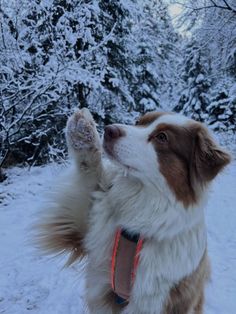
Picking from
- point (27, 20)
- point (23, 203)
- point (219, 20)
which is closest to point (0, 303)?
point (23, 203)

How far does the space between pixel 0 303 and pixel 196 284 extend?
2066mm

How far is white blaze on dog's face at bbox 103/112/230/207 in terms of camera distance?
2.30 metres

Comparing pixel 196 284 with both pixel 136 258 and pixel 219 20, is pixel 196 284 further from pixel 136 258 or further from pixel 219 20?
pixel 219 20

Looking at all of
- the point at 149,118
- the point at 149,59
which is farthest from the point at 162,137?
the point at 149,59

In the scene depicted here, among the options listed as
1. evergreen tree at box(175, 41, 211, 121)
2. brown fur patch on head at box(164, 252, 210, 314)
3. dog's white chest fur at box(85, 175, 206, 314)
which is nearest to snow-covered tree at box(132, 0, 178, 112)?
evergreen tree at box(175, 41, 211, 121)

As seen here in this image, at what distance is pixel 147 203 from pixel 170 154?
1.12 ft

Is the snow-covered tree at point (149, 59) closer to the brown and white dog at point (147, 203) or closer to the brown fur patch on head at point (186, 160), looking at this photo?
the brown and white dog at point (147, 203)

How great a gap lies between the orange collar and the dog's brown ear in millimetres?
583

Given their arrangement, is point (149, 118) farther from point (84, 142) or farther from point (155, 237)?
point (155, 237)

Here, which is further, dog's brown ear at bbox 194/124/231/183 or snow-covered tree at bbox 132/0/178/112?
snow-covered tree at bbox 132/0/178/112

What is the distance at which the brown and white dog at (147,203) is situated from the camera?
236 centimetres

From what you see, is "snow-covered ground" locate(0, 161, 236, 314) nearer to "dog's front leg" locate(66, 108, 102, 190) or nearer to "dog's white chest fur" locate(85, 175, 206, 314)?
"dog's white chest fur" locate(85, 175, 206, 314)

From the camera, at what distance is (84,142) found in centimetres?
261

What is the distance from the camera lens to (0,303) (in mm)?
3711
